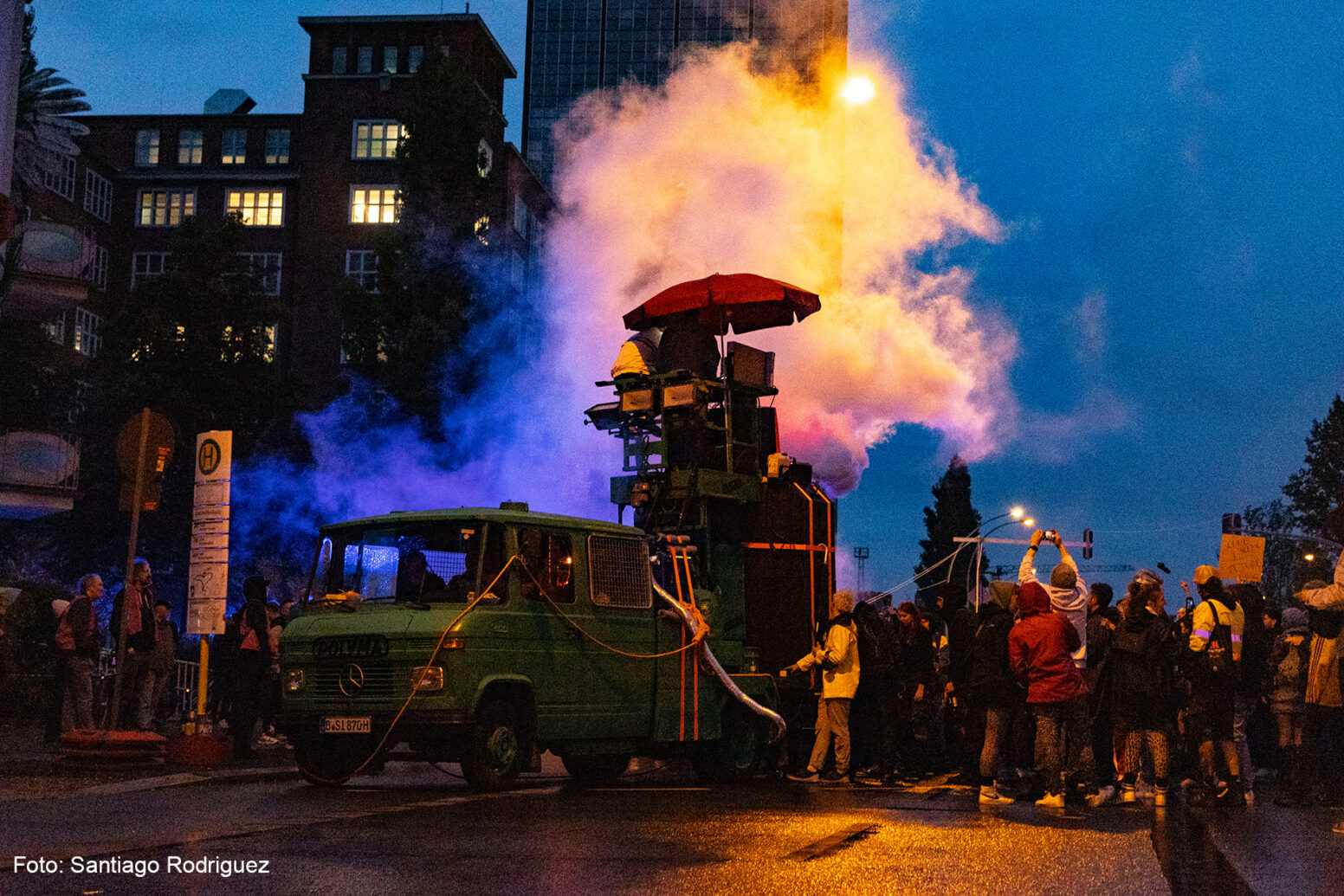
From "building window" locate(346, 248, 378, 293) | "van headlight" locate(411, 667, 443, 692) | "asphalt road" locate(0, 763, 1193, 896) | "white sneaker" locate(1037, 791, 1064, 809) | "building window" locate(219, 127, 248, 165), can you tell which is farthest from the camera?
"building window" locate(219, 127, 248, 165)

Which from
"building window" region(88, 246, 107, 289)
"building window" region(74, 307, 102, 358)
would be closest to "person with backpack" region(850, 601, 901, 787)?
"building window" region(74, 307, 102, 358)

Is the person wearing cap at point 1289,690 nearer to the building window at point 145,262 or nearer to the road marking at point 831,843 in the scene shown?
the road marking at point 831,843

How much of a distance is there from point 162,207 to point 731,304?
47796 mm

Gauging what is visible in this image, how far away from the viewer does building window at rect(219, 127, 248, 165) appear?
61.0 meters

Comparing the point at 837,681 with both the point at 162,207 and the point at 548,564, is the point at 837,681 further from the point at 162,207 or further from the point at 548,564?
the point at 162,207

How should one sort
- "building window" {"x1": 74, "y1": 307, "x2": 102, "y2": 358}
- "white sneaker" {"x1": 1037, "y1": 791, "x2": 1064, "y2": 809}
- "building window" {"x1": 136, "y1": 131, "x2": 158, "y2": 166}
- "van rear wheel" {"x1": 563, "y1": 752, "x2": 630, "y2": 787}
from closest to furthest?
1. "white sneaker" {"x1": 1037, "y1": 791, "x2": 1064, "y2": 809}
2. "van rear wheel" {"x1": 563, "y1": 752, "x2": 630, "y2": 787}
3. "building window" {"x1": 74, "y1": 307, "x2": 102, "y2": 358}
4. "building window" {"x1": 136, "y1": 131, "x2": 158, "y2": 166}

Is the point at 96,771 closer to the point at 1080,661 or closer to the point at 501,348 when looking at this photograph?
the point at 1080,661

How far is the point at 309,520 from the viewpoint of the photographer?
38.2m

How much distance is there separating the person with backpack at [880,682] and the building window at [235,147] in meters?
50.6

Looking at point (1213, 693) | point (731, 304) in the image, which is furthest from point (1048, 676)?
point (731, 304)

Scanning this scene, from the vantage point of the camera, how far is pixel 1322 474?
89.8 m

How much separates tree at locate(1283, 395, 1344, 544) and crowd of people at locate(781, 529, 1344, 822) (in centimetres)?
7689

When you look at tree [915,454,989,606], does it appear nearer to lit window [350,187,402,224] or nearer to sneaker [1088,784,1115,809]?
lit window [350,187,402,224]

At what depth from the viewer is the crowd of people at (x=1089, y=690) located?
43.2 feet
